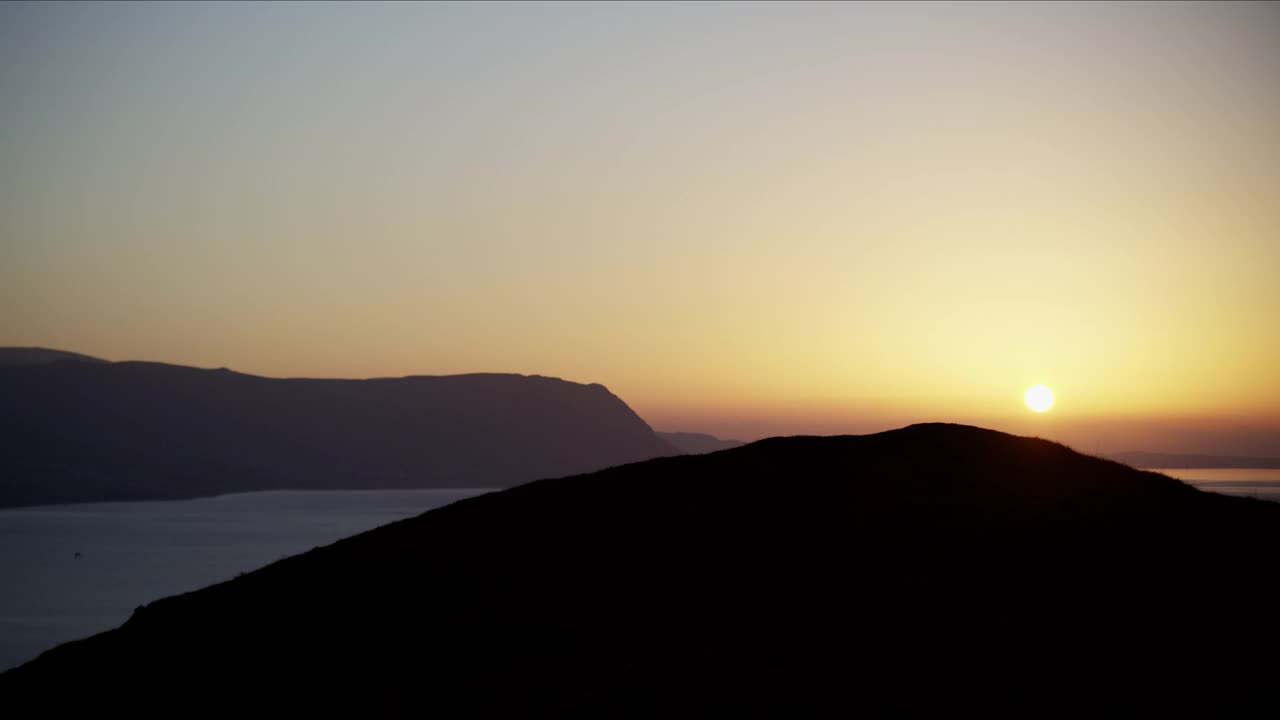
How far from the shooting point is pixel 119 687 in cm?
2895

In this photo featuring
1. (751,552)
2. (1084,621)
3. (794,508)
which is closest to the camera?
(1084,621)

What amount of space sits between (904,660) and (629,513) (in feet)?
35.2

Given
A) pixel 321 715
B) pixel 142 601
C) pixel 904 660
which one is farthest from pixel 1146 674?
pixel 142 601

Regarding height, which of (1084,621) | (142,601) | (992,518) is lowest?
(142,601)

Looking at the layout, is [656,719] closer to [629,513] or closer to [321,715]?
[321,715]

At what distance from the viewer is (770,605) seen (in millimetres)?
25281

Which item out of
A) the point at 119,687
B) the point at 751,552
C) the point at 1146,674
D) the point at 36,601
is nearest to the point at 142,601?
the point at 36,601

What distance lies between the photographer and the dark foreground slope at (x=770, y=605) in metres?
22.2

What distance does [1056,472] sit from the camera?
1225 inches

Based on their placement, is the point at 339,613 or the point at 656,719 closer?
the point at 656,719

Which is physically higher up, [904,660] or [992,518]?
[992,518]

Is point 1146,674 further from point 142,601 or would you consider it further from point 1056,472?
point 142,601

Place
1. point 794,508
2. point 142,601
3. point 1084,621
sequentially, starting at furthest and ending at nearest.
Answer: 1. point 142,601
2. point 794,508
3. point 1084,621

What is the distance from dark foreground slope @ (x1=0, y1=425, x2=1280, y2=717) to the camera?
72.8 feet
